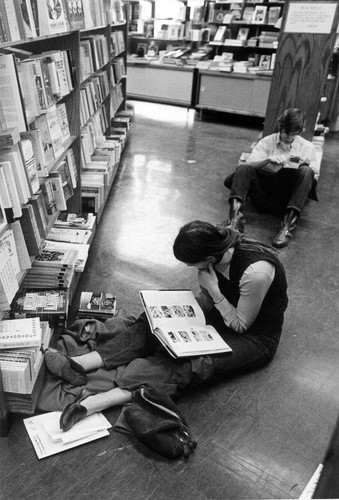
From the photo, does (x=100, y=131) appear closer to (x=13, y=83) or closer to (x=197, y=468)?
(x=13, y=83)

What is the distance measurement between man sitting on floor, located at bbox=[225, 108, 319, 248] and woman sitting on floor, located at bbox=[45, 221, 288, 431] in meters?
1.60

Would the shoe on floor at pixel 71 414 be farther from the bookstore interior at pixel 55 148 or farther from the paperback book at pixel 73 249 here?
the paperback book at pixel 73 249

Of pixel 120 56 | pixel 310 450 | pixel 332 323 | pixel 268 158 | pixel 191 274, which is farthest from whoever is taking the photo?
pixel 120 56

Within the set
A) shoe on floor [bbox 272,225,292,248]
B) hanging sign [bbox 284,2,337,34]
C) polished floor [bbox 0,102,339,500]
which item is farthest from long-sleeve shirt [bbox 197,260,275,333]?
hanging sign [bbox 284,2,337,34]

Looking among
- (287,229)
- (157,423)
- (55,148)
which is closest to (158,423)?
(157,423)

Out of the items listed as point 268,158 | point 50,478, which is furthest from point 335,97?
point 50,478

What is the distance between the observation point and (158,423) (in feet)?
5.61

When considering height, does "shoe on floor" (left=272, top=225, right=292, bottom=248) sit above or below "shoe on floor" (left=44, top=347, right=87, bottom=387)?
below

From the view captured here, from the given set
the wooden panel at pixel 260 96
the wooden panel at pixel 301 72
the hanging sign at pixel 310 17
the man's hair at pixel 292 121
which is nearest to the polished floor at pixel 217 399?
the man's hair at pixel 292 121

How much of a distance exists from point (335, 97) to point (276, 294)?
6180 millimetres

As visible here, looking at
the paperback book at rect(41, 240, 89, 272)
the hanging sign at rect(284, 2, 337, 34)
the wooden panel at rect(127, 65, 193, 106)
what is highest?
the hanging sign at rect(284, 2, 337, 34)

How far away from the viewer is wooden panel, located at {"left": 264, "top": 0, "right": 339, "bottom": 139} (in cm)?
396

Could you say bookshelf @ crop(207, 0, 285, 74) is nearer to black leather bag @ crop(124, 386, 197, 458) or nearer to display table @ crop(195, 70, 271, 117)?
display table @ crop(195, 70, 271, 117)

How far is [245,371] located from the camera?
213cm
